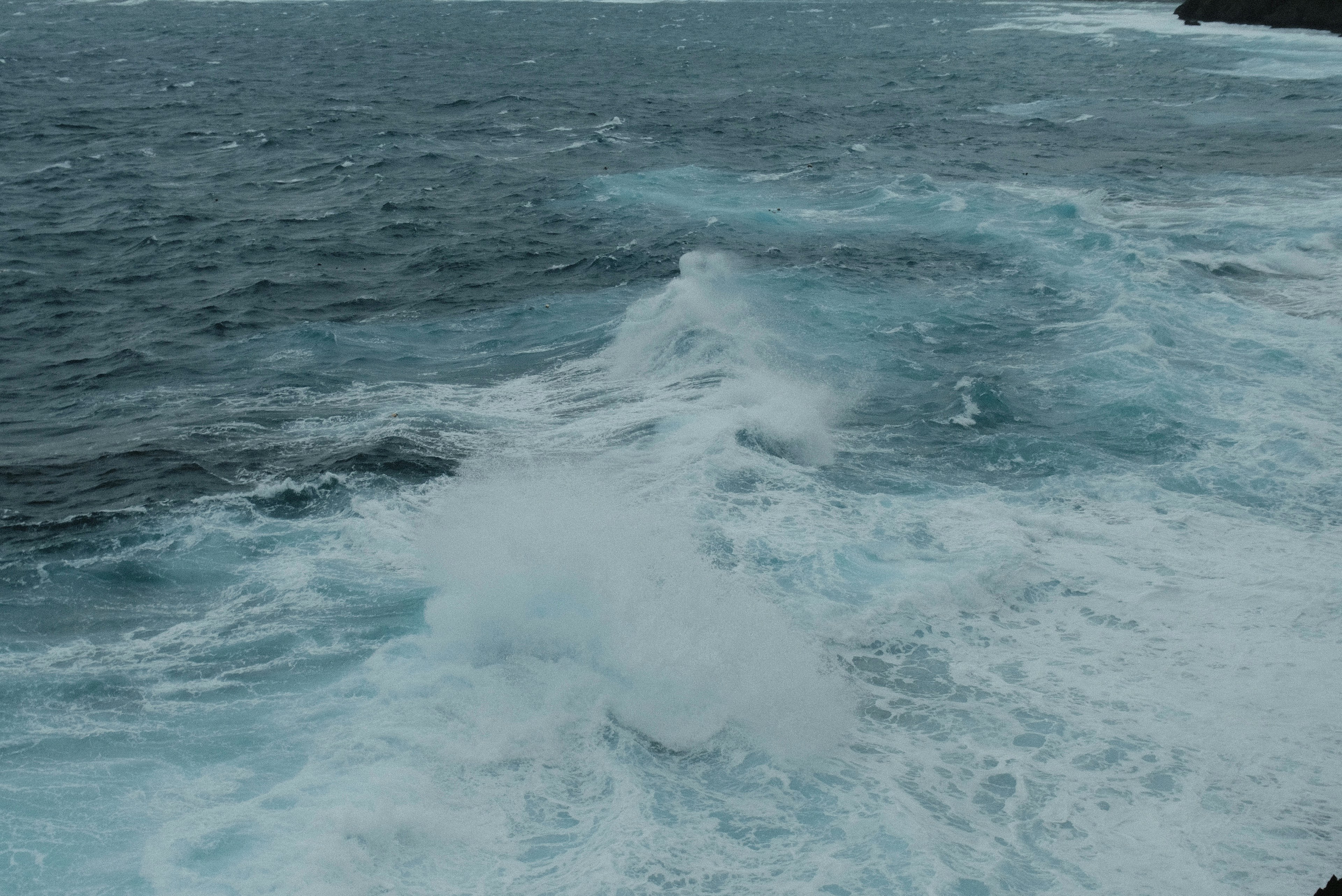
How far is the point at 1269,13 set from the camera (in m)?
67.8

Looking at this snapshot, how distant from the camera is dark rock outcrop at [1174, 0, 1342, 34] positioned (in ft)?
205

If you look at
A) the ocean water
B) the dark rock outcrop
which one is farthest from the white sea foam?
the dark rock outcrop

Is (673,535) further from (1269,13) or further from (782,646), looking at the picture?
(1269,13)

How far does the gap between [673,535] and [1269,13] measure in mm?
70976

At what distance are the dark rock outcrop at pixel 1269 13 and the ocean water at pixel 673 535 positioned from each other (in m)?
39.5

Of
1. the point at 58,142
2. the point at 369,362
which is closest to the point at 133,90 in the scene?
the point at 58,142

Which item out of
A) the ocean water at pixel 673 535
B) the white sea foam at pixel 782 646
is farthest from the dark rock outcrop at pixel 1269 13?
the white sea foam at pixel 782 646

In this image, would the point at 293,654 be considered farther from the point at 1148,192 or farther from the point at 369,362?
the point at 1148,192

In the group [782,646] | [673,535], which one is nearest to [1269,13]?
[673,535]

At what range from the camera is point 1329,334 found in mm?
19219

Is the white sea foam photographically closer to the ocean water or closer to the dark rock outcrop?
the ocean water

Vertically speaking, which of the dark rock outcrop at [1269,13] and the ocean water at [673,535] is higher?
the dark rock outcrop at [1269,13]

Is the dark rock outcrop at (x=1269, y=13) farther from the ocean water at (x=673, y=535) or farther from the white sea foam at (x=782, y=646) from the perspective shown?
the white sea foam at (x=782, y=646)

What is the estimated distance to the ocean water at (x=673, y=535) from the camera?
31.0 ft
